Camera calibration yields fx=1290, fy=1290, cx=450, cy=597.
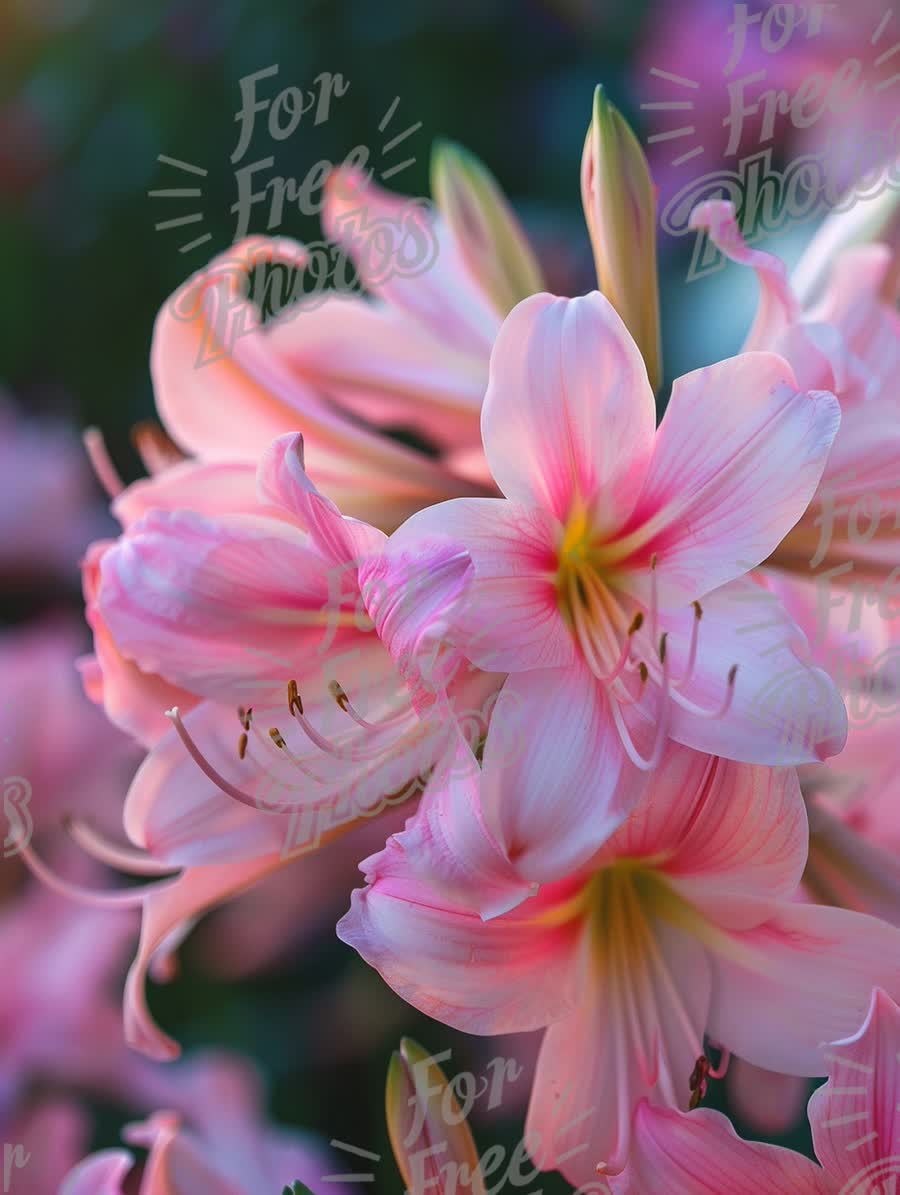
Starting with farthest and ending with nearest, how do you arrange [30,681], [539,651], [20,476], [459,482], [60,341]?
1. [20,476]
2. [60,341]
3. [30,681]
4. [459,482]
5. [539,651]

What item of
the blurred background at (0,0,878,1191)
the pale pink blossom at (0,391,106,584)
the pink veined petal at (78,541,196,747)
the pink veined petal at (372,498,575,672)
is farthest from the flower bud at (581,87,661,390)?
the pale pink blossom at (0,391,106,584)

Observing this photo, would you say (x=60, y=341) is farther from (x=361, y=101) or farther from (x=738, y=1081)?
(x=738, y=1081)

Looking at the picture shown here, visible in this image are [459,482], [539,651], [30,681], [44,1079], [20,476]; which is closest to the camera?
[539,651]

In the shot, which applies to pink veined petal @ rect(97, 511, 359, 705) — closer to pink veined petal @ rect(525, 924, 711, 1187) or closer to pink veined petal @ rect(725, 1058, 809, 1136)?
pink veined petal @ rect(525, 924, 711, 1187)

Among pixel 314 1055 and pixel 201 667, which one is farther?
pixel 314 1055

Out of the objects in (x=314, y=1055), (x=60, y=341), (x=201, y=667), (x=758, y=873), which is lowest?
(x=314, y=1055)

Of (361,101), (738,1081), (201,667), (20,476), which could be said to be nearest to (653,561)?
(201,667)

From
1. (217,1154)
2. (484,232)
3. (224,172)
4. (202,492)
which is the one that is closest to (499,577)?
(202,492)
